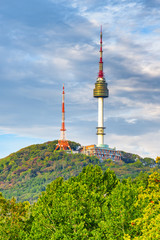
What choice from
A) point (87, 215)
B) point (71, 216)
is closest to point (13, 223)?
point (71, 216)

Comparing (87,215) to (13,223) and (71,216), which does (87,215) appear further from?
(13,223)

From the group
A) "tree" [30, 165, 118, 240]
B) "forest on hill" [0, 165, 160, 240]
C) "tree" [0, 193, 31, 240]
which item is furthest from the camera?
"tree" [0, 193, 31, 240]

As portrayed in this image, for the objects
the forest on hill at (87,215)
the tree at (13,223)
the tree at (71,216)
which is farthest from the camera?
the tree at (13,223)

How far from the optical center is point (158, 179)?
166 ft

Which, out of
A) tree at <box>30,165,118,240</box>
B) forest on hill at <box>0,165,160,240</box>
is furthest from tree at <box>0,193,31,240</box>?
tree at <box>30,165,118,240</box>

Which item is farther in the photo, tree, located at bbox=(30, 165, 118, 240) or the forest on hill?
tree, located at bbox=(30, 165, 118, 240)

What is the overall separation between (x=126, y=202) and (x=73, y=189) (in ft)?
25.3

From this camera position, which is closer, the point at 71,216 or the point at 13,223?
the point at 71,216

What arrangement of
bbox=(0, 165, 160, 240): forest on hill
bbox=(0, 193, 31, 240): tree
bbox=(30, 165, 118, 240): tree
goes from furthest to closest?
1. bbox=(0, 193, 31, 240): tree
2. bbox=(30, 165, 118, 240): tree
3. bbox=(0, 165, 160, 240): forest on hill

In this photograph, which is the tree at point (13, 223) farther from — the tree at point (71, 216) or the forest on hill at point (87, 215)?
the tree at point (71, 216)

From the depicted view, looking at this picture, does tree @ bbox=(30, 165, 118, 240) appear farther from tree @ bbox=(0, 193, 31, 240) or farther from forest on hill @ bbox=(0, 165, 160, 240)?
tree @ bbox=(0, 193, 31, 240)

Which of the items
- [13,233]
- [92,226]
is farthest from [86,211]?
[13,233]

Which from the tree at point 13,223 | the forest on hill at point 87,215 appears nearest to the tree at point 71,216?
the forest on hill at point 87,215

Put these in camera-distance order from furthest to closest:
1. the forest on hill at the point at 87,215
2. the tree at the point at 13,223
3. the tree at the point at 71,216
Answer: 1. the tree at the point at 13,223
2. the tree at the point at 71,216
3. the forest on hill at the point at 87,215
